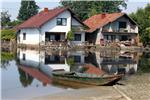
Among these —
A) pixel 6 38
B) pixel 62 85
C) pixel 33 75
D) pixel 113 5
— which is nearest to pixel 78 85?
pixel 62 85

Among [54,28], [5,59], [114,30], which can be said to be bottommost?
[5,59]

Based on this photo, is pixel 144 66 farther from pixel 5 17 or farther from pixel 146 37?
pixel 5 17

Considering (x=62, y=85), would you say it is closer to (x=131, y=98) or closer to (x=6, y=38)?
(x=131, y=98)

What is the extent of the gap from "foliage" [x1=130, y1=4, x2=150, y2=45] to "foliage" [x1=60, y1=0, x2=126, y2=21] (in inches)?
921

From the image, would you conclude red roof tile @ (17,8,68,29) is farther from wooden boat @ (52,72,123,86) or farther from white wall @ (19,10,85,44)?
wooden boat @ (52,72,123,86)

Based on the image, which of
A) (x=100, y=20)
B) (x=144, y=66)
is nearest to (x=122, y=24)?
(x=100, y=20)

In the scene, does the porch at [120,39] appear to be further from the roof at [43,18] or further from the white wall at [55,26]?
the white wall at [55,26]

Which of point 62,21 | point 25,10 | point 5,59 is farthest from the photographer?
point 25,10

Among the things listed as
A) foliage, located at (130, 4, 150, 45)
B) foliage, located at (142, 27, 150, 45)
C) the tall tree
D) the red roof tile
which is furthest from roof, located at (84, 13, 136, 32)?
the tall tree

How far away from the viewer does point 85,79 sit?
869 inches

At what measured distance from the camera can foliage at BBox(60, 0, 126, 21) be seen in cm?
9431

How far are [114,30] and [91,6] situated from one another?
33.2 m

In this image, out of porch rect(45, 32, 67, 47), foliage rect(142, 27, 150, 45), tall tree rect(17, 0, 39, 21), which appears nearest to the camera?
porch rect(45, 32, 67, 47)

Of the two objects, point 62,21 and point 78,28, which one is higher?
point 62,21
